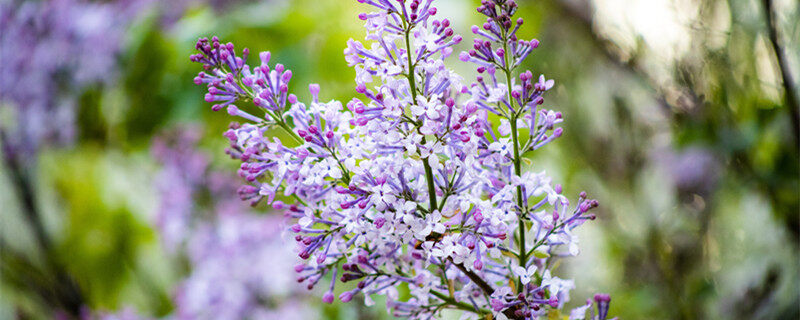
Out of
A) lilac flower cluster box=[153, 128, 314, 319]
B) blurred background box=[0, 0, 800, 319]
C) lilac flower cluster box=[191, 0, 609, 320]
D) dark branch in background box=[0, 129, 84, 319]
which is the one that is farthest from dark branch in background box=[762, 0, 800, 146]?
dark branch in background box=[0, 129, 84, 319]

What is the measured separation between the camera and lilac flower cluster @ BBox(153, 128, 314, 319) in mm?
517

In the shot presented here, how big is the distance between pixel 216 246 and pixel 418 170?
0.42 meters

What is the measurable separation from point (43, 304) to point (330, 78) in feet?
1.26

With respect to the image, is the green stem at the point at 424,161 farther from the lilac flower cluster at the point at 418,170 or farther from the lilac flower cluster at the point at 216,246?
the lilac flower cluster at the point at 216,246

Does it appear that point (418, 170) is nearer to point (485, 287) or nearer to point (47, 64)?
point (485, 287)

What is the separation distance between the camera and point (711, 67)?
43 cm

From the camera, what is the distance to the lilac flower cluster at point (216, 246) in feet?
1.70

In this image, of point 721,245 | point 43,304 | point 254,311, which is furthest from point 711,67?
point 43,304

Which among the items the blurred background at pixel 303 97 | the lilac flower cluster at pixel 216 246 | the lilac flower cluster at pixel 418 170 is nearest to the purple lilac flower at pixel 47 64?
the blurred background at pixel 303 97

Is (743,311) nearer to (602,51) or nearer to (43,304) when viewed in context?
(602,51)

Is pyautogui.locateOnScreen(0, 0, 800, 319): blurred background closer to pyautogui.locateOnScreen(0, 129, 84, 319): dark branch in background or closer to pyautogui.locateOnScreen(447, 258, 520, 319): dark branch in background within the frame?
pyautogui.locateOnScreen(0, 129, 84, 319): dark branch in background

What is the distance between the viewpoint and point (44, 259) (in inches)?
24.6

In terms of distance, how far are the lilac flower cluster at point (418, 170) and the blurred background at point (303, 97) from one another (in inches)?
8.0

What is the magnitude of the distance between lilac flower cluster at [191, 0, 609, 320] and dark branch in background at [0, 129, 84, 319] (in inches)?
20.9
